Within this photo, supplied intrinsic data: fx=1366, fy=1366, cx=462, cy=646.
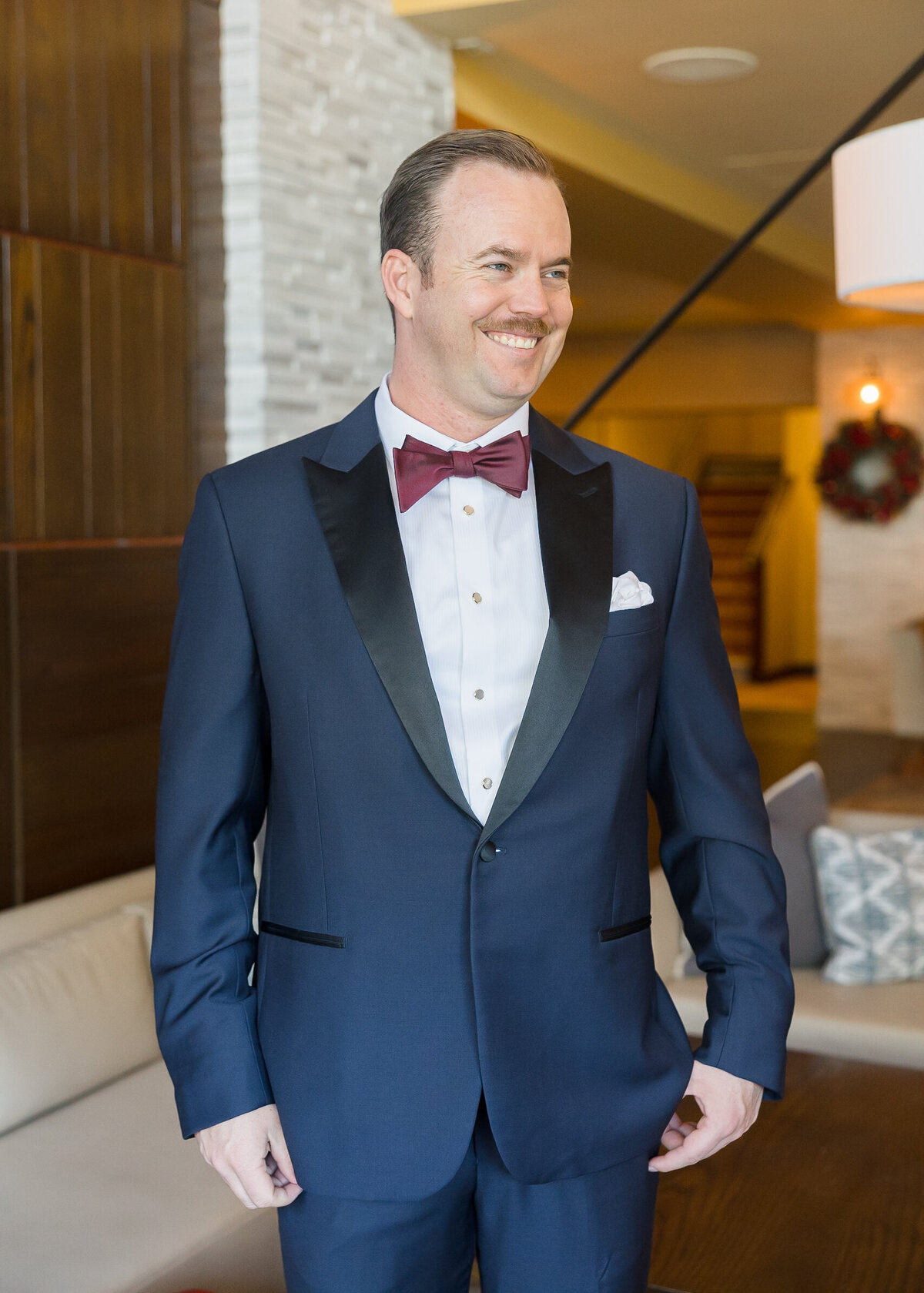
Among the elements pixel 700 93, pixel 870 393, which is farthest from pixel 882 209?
pixel 870 393

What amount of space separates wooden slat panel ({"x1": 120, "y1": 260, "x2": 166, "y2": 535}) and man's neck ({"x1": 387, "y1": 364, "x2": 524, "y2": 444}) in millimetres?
2232

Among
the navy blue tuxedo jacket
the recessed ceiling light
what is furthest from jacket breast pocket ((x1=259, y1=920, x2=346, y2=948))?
the recessed ceiling light

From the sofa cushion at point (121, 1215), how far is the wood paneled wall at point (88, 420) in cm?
81

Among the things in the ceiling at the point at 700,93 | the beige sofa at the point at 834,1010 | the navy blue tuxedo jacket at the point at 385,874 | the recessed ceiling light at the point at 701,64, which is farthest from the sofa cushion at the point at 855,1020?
the recessed ceiling light at the point at 701,64

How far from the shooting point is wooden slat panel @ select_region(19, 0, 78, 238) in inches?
122

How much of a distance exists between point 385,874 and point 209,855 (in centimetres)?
17

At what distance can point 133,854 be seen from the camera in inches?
140

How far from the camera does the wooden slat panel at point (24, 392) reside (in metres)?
3.06

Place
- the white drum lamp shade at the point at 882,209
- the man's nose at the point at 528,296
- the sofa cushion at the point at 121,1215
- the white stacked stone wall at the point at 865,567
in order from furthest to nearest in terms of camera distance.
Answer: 1. the white stacked stone wall at the point at 865,567
2. the white drum lamp shade at the point at 882,209
3. the sofa cushion at the point at 121,1215
4. the man's nose at the point at 528,296

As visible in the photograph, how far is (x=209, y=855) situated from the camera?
1255 mm

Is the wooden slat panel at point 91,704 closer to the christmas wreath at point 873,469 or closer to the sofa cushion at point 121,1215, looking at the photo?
the sofa cushion at point 121,1215

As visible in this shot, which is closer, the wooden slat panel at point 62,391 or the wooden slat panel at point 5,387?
the wooden slat panel at point 5,387

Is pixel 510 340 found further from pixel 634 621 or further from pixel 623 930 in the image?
pixel 623 930

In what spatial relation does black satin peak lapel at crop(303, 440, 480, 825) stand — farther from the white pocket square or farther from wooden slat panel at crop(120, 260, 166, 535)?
wooden slat panel at crop(120, 260, 166, 535)
